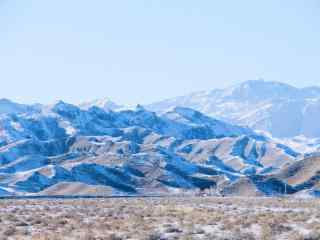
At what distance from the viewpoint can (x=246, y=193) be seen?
19600 centimetres

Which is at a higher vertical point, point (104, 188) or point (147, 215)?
point (147, 215)

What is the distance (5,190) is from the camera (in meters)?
190

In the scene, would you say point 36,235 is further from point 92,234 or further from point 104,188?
point 104,188

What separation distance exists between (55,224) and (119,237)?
1032 cm

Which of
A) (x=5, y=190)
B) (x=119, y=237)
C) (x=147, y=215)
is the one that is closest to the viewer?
(x=119, y=237)

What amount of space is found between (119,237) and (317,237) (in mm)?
12468

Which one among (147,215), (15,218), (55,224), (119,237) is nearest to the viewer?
(119,237)

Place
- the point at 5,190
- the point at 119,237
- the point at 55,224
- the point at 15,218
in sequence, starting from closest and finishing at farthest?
the point at 119,237 < the point at 55,224 < the point at 15,218 < the point at 5,190

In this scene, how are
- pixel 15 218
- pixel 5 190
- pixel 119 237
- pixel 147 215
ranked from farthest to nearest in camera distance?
pixel 5 190, pixel 147 215, pixel 15 218, pixel 119 237

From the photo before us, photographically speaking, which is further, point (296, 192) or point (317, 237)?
point (296, 192)

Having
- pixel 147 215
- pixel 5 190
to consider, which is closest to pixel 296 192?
pixel 5 190

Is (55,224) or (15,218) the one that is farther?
(15,218)

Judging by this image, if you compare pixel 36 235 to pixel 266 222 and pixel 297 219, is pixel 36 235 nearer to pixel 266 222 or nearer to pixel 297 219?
pixel 266 222

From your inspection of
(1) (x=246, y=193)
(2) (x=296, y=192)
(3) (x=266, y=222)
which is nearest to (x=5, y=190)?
(1) (x=246, y=193)
